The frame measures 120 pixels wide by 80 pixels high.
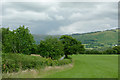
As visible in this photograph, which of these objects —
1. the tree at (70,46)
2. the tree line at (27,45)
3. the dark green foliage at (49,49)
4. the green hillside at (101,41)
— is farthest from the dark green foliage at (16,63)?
the green hillside at (101,41)

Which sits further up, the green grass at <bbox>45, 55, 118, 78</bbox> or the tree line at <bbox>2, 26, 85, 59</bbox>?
the tree line at <bbox>2, 26, 85, 59</bbox>

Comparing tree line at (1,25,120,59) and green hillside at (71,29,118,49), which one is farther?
green hillside at (71,29,118,49)

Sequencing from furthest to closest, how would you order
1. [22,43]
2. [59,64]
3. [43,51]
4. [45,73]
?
[43,51] < [22,43] < [59,64] < [45,73]

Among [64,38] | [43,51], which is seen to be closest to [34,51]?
[43,51]

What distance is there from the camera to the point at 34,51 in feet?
77.0

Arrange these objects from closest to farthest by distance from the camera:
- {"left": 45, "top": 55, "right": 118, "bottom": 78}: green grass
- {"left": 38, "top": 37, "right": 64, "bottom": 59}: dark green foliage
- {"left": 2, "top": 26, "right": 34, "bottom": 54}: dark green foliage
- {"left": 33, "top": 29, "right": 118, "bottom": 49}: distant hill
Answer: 1. {"left": 45, "top": 55, "right": 118, "bottom": 78}: green grass
2. {"left": 2, "top": 26, "right": 34, "bottom": 54}: dark green foliage
3. {"left": 38, "top": 37, "right": 64, "bottom": 59}: dark green foliage
4. {"left": 33, "top": 29, "right": 118, "bottom": 49}: distant hill

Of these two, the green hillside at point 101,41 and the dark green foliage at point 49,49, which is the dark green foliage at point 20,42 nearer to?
the dark green foliage at point 49,49

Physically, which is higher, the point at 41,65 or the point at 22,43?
the point at 22,43

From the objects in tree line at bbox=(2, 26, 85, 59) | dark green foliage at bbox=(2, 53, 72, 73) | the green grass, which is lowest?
the green grass

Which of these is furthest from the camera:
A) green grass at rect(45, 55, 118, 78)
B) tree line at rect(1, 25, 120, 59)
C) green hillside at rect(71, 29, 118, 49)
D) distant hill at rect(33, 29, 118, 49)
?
green hillside at rect(71, 29, 118, 49)

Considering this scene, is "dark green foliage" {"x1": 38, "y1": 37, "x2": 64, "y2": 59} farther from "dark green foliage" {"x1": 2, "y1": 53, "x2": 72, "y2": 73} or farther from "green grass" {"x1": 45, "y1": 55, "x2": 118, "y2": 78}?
"dark green foliage" {"x1": 2, "y1": 53, "x2": 72, "y2": 73}

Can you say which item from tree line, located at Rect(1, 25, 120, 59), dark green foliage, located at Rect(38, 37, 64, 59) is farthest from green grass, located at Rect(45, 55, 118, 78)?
tree line, located at Rect(1, 25, 120, 59)

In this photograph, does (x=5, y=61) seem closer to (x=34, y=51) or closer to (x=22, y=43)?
(x=22, y=43)

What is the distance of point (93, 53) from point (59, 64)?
50743 millimetres
